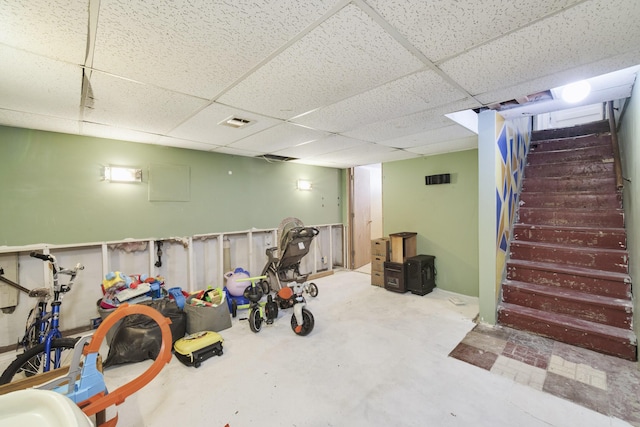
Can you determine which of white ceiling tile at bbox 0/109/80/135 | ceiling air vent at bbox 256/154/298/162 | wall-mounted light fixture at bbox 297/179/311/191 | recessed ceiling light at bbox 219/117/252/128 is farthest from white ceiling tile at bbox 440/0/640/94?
wall-mounted light fixture at bbox 297/179/311/191

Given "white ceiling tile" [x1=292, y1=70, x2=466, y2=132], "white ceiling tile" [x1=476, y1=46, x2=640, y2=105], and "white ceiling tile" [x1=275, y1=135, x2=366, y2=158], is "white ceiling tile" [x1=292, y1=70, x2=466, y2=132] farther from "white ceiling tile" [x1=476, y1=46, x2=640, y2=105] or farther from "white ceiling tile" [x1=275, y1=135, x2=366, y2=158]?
"white ceiling tile" [x1=275, y1=135, x2=366, y2=158]

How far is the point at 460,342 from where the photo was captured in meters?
2.73

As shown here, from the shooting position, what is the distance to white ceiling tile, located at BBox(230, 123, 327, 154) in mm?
2936

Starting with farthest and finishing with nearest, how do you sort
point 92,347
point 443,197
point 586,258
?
1. point 443,197
2. point 586,258
3. point 92,347

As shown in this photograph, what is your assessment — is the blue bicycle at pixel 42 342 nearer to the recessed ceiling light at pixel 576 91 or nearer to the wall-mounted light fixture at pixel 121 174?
the wall-mounted light fixture at pixel 121 174

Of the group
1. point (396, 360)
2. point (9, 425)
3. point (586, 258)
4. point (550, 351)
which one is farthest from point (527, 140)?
point (9, 425)

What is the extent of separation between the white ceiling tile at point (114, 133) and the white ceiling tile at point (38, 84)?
37 cm

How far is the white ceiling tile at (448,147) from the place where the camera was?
358 cm

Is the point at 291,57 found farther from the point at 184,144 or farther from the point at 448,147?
the point at 448,147

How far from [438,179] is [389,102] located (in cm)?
260

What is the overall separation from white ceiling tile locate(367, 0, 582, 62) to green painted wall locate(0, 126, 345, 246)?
346cm

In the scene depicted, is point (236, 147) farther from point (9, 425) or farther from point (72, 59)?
point (9, 425)

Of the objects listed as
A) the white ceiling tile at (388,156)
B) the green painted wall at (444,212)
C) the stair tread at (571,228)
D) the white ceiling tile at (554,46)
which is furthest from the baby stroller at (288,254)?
the stair tread at (571,228)

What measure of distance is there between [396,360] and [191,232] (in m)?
3.18
